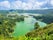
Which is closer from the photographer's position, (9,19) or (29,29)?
(29,29)

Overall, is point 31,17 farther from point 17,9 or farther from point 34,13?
point 17,9

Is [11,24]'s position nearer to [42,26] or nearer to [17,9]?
[17,9]

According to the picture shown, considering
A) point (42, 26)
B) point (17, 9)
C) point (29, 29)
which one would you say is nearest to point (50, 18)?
point (42, 26)

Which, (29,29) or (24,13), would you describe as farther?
(24,13)

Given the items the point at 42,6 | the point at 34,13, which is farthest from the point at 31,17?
the point at 42,6

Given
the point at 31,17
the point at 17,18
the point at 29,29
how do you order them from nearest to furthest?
the point at 29,29 < the point at 31,17 < the point at 17,18

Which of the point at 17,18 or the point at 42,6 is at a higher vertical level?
the point at 42,6

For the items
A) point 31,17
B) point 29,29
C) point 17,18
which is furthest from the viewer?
point 17,18

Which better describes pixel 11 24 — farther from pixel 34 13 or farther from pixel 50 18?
pixel 50 18

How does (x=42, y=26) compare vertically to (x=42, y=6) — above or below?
below
